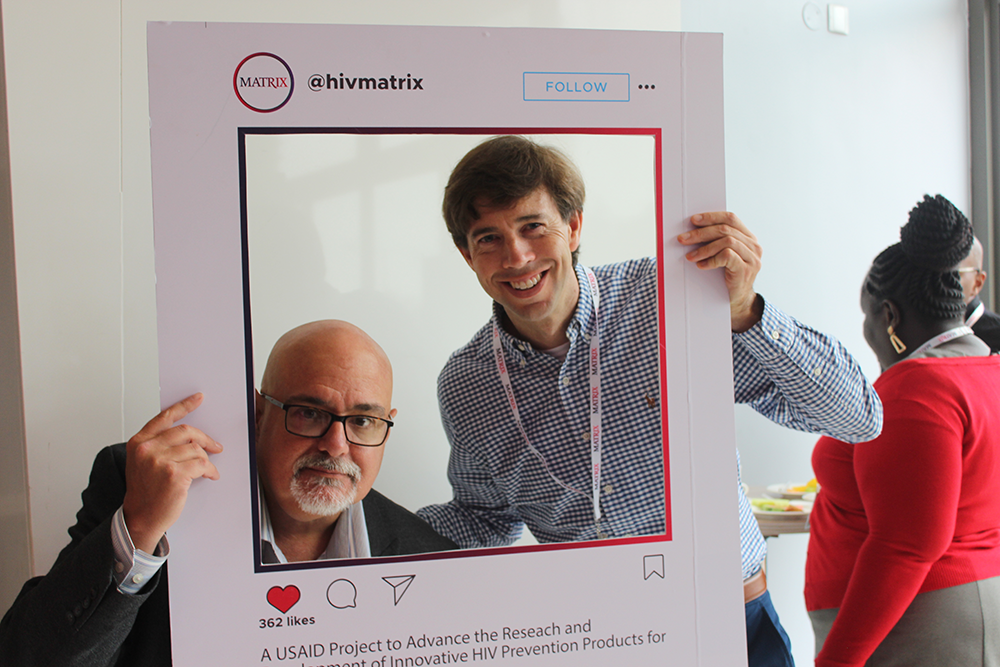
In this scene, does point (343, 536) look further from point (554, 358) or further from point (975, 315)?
point (975, 315)

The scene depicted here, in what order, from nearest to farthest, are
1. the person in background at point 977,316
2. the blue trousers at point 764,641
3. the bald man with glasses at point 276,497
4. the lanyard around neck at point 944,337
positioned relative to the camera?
the bald man with glasses at point 276,497
the blue trousers at point 764,641
the lanyard around neck at point 944,337
the person in background at point 977,316

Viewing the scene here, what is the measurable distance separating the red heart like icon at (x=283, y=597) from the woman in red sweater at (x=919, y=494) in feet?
4.56

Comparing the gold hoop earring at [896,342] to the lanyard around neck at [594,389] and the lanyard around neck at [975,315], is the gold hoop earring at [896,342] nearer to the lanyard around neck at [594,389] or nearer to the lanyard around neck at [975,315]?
the lanyard around neck at [975,315]

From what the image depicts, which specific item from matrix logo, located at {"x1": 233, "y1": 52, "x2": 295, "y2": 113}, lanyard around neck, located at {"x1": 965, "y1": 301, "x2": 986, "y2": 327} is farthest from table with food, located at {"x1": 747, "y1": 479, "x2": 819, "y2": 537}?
matrix logo, located at {"x1": 233, "y1": 52, "x2": 295, "y2": 113}

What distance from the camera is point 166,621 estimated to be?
1.27 meters

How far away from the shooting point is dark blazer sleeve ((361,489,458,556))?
3.57ft

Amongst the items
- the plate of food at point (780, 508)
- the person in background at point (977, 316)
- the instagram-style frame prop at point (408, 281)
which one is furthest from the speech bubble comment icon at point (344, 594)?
→ the person in background at point (977, 316)

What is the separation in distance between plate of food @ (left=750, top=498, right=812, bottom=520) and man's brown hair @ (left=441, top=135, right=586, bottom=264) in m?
2.11

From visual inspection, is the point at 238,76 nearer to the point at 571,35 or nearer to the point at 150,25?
the point at 150,25

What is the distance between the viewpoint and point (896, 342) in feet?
6.56

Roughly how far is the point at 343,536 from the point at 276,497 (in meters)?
0.13

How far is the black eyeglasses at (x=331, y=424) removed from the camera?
1.14 metres

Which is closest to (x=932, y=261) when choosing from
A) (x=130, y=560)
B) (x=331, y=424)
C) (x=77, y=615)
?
(x=331, y=424)

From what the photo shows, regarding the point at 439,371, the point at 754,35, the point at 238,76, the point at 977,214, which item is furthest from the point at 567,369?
the point at 977,214
